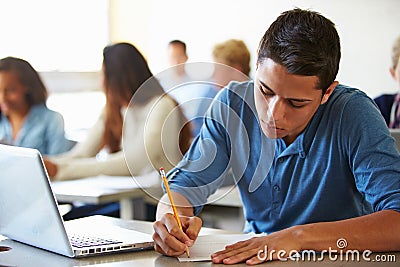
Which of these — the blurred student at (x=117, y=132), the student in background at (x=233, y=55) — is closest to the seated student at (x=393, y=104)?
the student in background at (x=233, y=55)

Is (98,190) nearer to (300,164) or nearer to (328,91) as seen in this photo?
(300,164)

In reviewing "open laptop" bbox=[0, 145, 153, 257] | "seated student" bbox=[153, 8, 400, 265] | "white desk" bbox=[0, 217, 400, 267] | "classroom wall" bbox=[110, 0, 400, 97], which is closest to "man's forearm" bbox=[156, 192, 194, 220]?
"seated student" bbox=[153, 8, 400, 265]

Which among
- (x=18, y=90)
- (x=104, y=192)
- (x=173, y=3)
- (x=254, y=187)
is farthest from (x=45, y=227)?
(x=173, y=3)

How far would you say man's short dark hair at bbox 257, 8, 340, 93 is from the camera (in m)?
1.66

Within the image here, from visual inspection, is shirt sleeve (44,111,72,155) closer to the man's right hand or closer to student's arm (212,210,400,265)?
the man's right hand

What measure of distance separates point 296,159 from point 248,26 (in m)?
4.09

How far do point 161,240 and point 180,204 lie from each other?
28 centimetres

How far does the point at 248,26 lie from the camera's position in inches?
232

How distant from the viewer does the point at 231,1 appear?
237 inches

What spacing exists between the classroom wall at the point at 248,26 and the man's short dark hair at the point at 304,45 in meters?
3.62

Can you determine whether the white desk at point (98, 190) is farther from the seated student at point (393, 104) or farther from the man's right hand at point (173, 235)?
the seated student at point (393, 104)

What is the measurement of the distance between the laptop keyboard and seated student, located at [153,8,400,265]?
4.6 inches

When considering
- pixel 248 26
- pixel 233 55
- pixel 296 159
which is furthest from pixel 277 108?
pixel 248 26

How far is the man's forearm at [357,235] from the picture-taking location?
1.57 metres
